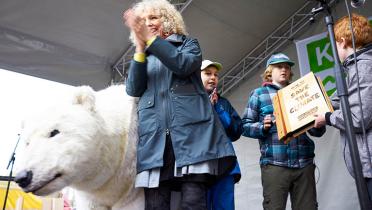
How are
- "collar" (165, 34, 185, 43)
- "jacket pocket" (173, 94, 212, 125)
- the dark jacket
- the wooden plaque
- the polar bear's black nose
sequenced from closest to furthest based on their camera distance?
the polar bear's black nose → "jacket pocket" (173, 94, 212, 125) → "collar" (165, 34, 185, 43) → the wooden plaque → the dark jacket

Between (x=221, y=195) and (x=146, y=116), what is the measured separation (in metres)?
0.63

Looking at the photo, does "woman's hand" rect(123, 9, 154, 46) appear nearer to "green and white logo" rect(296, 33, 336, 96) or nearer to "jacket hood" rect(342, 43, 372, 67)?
"jacket hood" rect(342, 43, 372, 67)

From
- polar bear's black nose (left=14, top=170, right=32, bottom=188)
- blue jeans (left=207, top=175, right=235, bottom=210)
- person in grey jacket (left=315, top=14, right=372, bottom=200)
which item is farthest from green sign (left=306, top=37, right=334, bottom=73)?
polar bear's black nose (left=14, top=170, right=32, bottom=188)

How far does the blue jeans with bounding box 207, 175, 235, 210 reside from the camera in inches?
69.5

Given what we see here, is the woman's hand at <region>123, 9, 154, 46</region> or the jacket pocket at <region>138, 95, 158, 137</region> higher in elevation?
the woman's hand at <region>123, 9, 154, 46</region>

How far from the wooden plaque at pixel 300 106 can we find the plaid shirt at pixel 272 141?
0.29 metres

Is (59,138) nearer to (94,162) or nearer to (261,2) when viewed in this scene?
(94,162)

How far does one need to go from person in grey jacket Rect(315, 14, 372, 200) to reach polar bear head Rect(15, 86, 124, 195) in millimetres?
899

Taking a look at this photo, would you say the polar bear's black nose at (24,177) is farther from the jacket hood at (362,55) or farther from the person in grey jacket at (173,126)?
the jacket hood at (362,55)

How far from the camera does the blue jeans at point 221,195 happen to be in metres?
1.76

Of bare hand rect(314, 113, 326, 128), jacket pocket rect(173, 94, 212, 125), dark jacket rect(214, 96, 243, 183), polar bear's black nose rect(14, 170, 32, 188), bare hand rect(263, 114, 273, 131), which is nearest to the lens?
polar bear's black nose rect(14, 170, 32, 188)

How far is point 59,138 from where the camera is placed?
4.30 ft

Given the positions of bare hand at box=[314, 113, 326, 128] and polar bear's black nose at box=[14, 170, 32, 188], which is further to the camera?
bare hand at box=[314, 113, 326, 128]

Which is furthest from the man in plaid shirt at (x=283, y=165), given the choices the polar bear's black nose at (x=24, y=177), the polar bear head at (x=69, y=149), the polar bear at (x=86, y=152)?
the polar bear's black nose at (x=24, y=177)
